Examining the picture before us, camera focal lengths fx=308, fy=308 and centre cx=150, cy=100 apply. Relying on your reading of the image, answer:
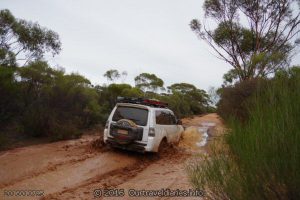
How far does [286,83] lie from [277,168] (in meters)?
1.35

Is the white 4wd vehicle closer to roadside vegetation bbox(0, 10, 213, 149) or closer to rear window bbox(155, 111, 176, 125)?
rear window bbox(155, 111, 176, 125)

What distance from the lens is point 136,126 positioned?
1041 cm

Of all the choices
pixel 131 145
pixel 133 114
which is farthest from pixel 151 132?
pixel 133 114

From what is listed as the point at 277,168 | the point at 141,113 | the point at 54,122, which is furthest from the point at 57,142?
the point at 277,168

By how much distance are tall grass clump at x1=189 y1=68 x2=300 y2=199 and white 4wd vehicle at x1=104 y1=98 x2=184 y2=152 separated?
6092 mm

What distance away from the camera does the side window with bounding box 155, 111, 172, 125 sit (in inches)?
443

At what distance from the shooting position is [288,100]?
3.50m

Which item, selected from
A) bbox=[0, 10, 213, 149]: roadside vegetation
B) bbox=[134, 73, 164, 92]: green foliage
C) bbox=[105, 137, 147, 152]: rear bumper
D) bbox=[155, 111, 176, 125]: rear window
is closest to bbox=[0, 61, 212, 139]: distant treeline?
bbox=[0, 10, 213, 149]: roadside vegetation

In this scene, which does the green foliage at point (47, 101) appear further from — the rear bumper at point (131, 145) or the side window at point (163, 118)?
the side window at point (163, 118)

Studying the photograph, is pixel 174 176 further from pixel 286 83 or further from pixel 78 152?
pixel 286 83

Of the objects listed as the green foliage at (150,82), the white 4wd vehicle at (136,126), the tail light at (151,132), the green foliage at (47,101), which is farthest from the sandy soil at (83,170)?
the green foliage at (150,82)

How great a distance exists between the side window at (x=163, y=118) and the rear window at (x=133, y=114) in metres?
0.62

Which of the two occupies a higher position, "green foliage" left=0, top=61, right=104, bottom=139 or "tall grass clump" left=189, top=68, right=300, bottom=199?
"green foliage" left=0, top=61, right=104, bottom=139

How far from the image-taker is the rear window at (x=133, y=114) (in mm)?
10609
